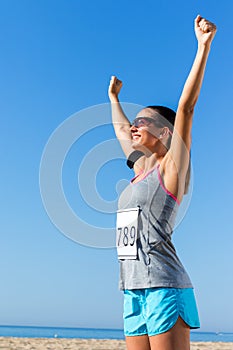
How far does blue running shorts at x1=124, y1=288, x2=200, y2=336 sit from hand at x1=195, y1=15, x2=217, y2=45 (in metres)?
1.16

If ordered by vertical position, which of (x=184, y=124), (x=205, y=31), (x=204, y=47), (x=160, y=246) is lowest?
(x=160, y=246)

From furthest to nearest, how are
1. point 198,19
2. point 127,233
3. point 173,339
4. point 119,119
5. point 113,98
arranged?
1. point 113,98
2. point 119,119
3. point 198,19
4. point 127,233
5. point 173,339

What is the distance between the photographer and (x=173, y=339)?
2328mm

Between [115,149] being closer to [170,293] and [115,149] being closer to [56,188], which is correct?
[56,188]

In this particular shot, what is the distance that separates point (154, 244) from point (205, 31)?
104 cm

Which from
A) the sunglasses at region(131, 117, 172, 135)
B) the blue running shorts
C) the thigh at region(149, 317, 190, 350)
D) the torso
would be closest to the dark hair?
the sunglasses at region(131, 117, 172, 135)

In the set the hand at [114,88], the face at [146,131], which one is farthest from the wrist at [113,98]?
the face at [146,131]

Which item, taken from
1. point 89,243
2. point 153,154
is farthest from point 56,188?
point 153,154

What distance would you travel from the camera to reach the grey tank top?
2430mm

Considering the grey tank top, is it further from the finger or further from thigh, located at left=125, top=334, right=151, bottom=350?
the finger

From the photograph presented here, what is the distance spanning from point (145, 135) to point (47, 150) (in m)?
0.68

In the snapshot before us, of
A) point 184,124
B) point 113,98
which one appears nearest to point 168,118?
point 184,124

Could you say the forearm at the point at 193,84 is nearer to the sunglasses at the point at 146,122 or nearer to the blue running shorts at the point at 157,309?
the sunglasses at the point at 146,122

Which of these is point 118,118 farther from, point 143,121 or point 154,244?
point 154,244
